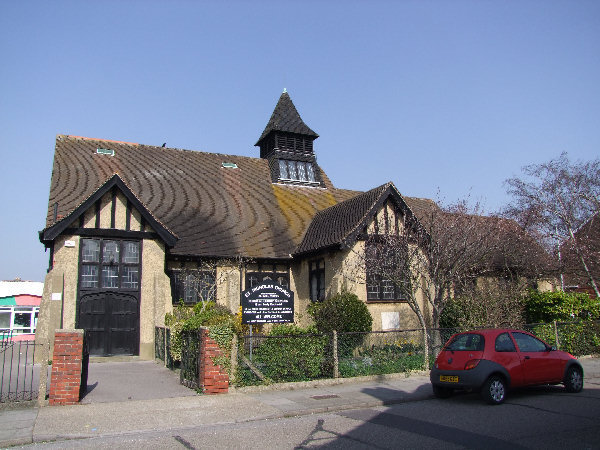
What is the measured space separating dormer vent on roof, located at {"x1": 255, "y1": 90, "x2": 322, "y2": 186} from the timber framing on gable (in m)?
10.8

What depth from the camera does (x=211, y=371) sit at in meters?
11.0

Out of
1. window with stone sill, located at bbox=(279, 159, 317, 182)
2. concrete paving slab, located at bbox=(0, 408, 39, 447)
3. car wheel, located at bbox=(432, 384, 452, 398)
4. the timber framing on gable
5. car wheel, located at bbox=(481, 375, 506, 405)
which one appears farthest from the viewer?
window with stone sill, located at bbox=(279, 159, 317, 182)

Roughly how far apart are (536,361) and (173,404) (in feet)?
25.5

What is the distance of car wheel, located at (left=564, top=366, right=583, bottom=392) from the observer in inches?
432

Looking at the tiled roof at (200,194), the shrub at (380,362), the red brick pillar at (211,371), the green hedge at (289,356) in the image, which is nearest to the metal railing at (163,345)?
the tiled roof at (200,194)

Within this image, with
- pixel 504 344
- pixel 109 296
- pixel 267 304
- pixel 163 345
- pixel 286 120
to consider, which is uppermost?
pixel 286 120

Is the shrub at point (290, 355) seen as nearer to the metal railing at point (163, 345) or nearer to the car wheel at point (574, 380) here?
the metal railing at point (163, 345)

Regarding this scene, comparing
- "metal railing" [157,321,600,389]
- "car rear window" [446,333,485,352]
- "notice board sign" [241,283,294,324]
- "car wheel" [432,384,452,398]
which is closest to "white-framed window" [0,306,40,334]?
"metal railing" [157,321,600,389]

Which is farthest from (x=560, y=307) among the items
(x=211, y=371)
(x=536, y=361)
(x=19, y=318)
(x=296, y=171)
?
(x=19, y=318)

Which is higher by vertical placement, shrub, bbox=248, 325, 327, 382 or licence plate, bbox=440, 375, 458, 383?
shrub, bbox=248, 325, 327, 382

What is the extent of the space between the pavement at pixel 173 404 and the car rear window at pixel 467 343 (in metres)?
1.28

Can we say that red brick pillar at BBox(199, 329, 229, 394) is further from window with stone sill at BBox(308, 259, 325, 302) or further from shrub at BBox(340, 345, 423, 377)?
window with stone sill at BBox(308, 259, 325, 302)

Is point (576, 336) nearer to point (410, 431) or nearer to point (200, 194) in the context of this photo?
point (410, 431)

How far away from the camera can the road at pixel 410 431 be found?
696 centimetres
